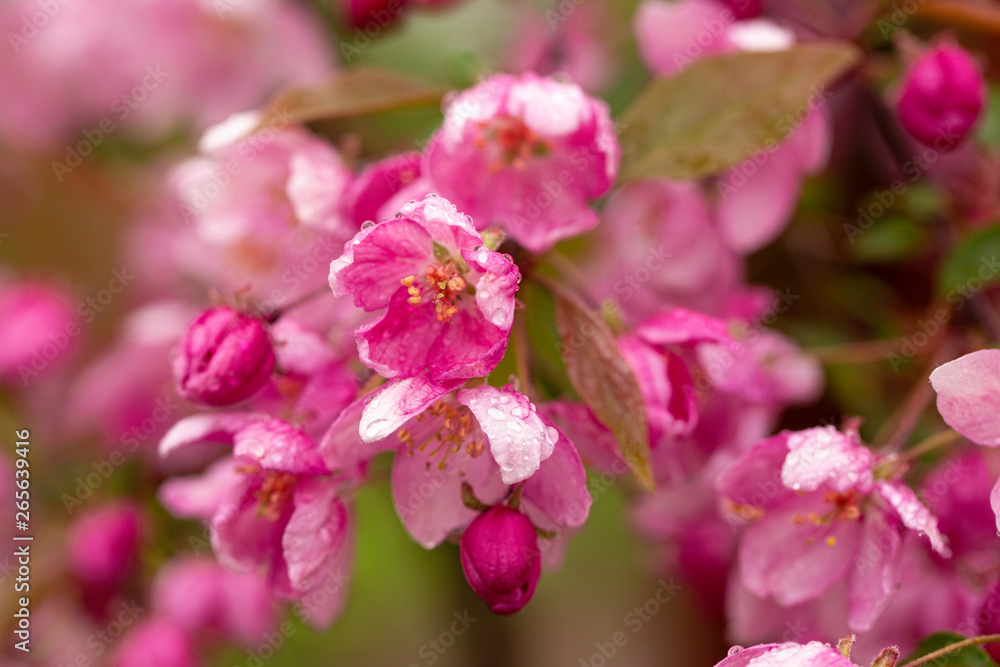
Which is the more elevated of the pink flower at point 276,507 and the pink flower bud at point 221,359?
the pink flower bud at point 221,359

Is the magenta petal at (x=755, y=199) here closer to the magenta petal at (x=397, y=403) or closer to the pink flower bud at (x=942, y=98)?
the pink flower bud at (x=942, y=98)

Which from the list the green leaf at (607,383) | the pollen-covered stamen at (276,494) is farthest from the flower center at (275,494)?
the green leaf at (607,383)

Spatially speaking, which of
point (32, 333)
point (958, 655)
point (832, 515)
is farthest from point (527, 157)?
point (32, 333)

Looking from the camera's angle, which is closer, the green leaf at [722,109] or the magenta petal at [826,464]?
the magenta petal at [826,464]

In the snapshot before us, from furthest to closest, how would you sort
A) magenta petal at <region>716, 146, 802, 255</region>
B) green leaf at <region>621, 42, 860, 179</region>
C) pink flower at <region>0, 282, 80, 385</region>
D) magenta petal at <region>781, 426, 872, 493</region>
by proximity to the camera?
pink flower at <region>0, 282, 80, 385</region> → magenta petal at <region>716, 146, 802, 255</region> → green leaf at <region>621, 42, 860, 179</region> → magenta petal at <region>781, 426, 872, 493</region>

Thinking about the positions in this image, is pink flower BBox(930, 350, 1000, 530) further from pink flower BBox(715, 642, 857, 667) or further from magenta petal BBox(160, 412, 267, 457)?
magenta petal BBox(160, 412, 267, 457)

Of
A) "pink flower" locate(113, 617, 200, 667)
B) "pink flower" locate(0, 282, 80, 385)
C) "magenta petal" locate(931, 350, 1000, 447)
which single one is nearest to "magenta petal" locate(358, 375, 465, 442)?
"magenta petal" locate(931, 350, 1000, 447)
